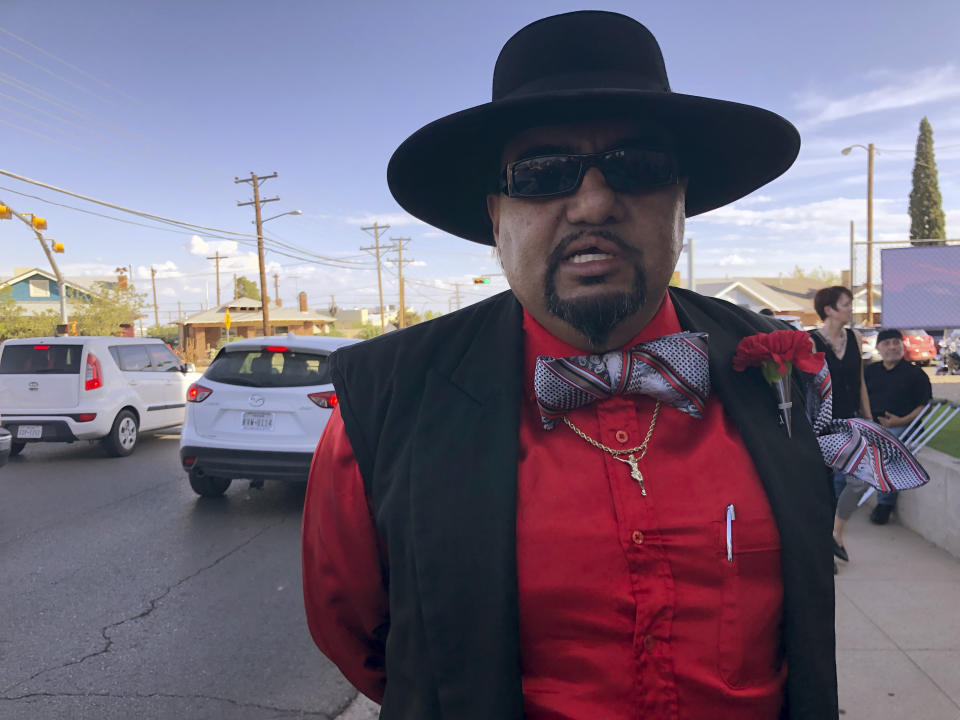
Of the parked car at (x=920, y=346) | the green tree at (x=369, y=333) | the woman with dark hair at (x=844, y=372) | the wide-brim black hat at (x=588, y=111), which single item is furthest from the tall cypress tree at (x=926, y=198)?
the wide-brim black hat at (x=588, y=111)

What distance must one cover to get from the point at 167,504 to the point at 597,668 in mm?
6341

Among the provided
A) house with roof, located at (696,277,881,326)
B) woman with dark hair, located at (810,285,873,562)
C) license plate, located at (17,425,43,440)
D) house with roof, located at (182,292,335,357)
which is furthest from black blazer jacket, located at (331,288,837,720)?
house with roof, located at (182,292,335,357)

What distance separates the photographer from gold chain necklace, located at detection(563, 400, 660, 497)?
1.35m

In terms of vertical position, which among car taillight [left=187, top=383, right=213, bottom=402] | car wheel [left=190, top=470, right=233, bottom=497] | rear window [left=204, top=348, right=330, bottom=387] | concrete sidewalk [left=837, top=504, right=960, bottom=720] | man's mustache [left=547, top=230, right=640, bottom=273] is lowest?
concrete sidewalk [left=837, top=504, right=960, bottom=720]

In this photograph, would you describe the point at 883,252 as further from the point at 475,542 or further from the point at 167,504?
the point at 167,504

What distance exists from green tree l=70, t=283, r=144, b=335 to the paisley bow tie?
3504 cm

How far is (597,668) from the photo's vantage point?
1.28 meters

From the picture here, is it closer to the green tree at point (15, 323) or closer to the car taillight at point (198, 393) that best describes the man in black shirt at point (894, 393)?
the car taillight at point (198, 393)

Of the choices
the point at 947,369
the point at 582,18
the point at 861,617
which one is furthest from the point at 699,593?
the point at 947,369

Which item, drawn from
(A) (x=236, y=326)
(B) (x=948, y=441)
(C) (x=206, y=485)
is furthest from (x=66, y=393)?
(A) (x=236, y=326)

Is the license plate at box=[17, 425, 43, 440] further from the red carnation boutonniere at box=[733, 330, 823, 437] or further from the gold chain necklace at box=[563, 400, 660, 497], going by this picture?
the red carnation boutonniere at box=[733, 330, 823, 437]

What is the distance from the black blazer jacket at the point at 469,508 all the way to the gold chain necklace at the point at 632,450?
0.49 feet

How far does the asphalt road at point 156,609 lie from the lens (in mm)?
3121

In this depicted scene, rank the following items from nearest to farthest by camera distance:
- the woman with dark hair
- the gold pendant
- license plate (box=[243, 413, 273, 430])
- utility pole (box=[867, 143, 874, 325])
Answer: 1. the gold pendant
2. the woman with dark hair
3. license plate (box=[243, 413, 273, 430])
4. utility pole (box=[867, 143, 874, 325])
